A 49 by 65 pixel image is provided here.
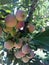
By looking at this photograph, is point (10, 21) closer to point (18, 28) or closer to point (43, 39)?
point (18, 28)

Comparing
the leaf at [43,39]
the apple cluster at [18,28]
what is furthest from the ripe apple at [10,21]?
the leaf at [43,39]

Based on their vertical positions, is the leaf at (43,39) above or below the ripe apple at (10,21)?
below

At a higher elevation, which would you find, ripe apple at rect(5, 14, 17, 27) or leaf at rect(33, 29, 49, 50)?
ripe apple at rect(5, 14, 17, 27)

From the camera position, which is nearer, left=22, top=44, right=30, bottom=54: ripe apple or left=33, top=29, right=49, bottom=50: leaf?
left=33, top=29, right=49, bottom=50: leaf

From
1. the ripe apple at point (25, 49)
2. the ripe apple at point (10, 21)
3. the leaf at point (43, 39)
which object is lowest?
the ripe apple at point (25, 49)

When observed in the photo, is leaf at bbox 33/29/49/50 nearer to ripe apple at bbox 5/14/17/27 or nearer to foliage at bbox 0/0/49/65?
foliage at bbox 0/0/49/65

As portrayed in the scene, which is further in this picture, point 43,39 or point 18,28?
point 18,28

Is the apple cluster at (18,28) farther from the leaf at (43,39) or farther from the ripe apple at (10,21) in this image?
the leaf at (43,39)

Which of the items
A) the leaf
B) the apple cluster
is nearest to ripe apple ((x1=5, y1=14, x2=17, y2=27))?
the apple cluster

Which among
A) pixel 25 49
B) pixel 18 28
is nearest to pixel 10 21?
pixel 18 28

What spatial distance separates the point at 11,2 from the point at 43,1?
1.69 ft

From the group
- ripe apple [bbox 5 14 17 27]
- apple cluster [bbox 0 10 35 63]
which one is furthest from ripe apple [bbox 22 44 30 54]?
ripe apple [bbox 5 14 17 27]

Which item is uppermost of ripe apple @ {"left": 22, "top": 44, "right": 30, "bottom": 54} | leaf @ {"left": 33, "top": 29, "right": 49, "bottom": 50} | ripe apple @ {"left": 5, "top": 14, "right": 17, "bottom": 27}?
ripe apple @ {"left": 5, "top": 14, "right": 17, "bottom": 27}

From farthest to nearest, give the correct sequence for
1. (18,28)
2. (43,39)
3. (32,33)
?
(32,33) → (18,28) → (43,39)
